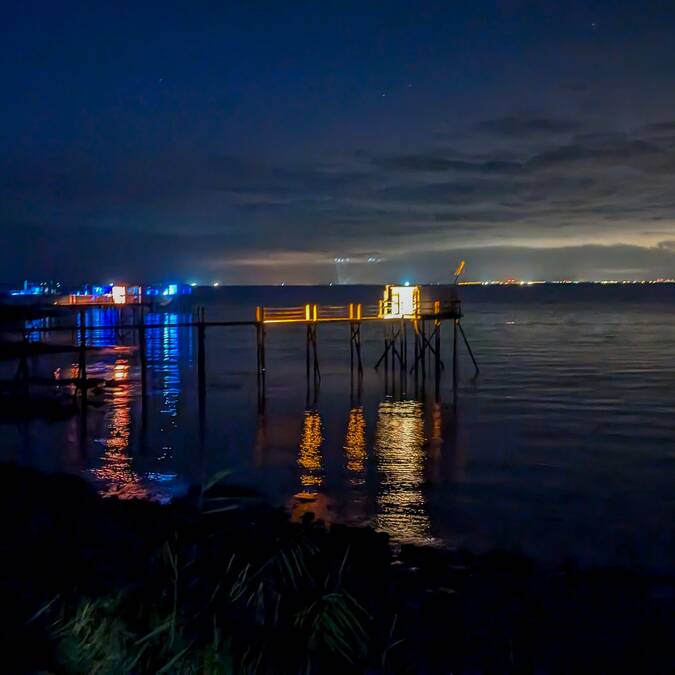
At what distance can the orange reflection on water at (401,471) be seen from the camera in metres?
15.0

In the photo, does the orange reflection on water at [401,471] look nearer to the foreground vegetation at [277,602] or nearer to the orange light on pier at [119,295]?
the foreground vegetation at [277,602]

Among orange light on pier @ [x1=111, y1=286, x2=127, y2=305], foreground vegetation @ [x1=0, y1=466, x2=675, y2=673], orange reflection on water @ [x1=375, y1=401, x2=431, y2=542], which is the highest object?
orange light on pier @ [x1=111, y1=286, x2=127, y2=305]

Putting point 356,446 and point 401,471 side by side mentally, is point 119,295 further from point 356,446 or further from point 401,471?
point 401,471

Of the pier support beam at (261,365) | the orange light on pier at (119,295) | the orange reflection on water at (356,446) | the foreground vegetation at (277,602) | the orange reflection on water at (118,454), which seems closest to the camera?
the foreground vegetation at (277,602)

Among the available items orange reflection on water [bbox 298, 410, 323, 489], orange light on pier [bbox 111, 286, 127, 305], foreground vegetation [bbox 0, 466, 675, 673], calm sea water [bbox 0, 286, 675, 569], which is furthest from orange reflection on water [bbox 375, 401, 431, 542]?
orange light on pier [bbox 111, 286, 127, 305]

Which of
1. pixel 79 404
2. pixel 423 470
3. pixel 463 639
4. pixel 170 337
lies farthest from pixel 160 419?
pixel 170 337

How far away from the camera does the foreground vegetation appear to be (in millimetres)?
5293

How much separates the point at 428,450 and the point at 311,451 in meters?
3.37

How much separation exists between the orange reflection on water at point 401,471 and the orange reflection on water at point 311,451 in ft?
5.25

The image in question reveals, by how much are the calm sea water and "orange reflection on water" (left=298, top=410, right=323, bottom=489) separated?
74 millimetres

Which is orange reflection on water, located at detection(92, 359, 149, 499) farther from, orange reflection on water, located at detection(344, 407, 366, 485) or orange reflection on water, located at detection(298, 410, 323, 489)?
orange reflection on water, located at detection(344, 407, 366, 485)

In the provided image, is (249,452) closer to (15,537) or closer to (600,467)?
(600,467)

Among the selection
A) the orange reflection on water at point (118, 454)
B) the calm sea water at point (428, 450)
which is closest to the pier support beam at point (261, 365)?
the calm sea water at point (428, 450)

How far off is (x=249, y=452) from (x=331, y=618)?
1627 cm
